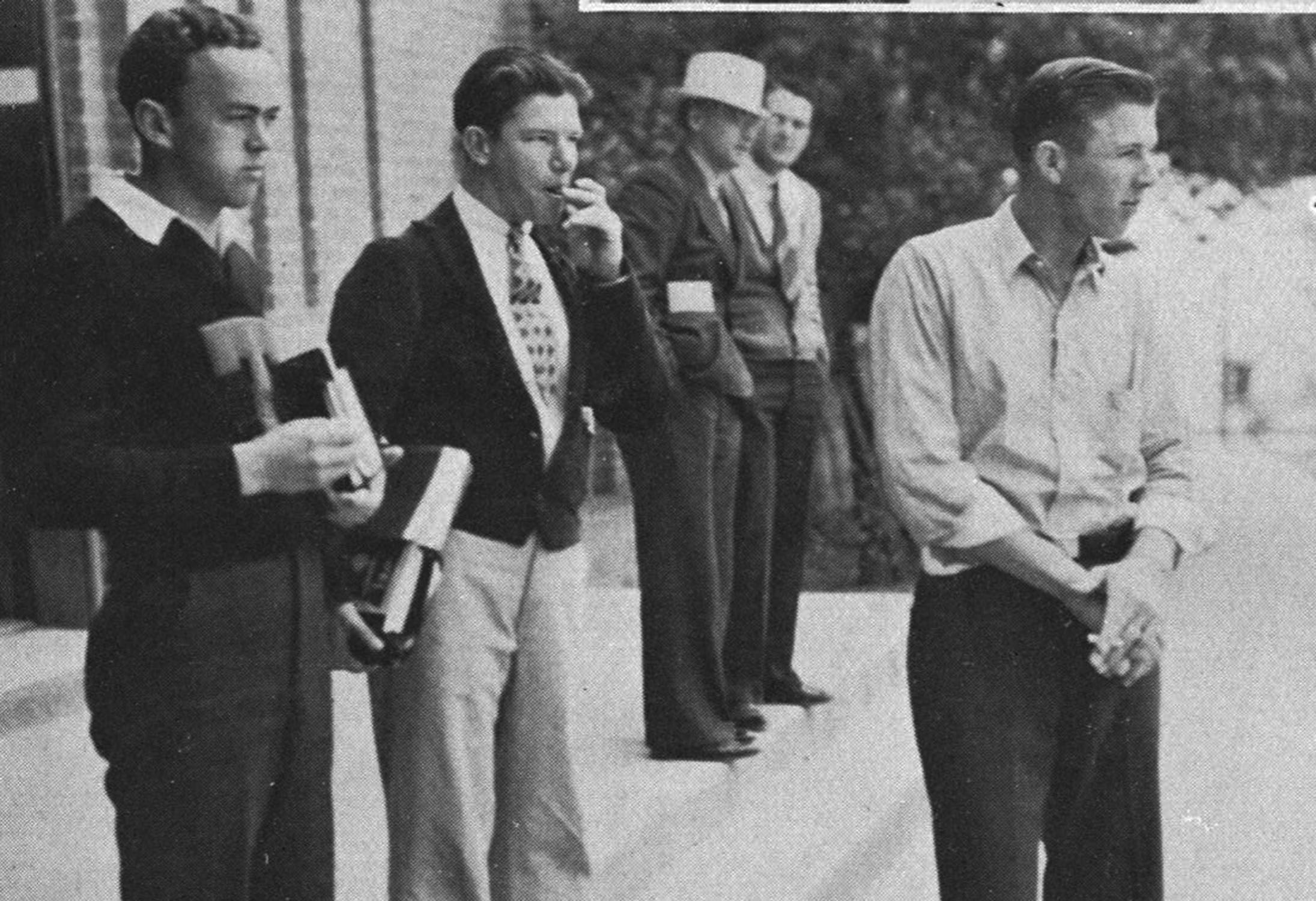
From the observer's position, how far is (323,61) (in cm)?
365

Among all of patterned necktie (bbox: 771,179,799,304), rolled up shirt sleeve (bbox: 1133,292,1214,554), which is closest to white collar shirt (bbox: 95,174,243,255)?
rolled up shirt sleeve (bbox: 1133,292,1214,554)

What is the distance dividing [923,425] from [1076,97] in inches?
18.6

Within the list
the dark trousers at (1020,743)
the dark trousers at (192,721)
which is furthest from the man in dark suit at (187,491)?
the dark trousers at (1020,743)

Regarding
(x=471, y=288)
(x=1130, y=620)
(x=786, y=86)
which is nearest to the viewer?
(x=1130, y=620)

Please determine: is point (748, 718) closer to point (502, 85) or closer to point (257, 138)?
point (502, 85)

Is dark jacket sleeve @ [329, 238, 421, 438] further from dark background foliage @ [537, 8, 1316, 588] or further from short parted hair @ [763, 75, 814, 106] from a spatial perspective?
short parted hair @ [763, 75, 814, 106]

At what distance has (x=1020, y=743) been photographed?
2.72m

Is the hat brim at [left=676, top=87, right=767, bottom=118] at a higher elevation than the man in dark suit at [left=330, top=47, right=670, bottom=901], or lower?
higher

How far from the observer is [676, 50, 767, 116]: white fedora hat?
14.4 feet

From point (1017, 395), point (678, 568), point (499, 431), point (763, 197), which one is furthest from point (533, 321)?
point (763, 197)

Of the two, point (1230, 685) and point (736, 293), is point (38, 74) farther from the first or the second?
point (1230, 685)

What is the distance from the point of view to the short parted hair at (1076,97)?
2750 mm

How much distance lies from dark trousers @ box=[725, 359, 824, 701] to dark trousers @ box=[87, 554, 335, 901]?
262 cm

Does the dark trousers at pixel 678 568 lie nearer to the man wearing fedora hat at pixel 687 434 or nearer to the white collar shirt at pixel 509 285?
the man wearing fedora hat at pixel 687 434
